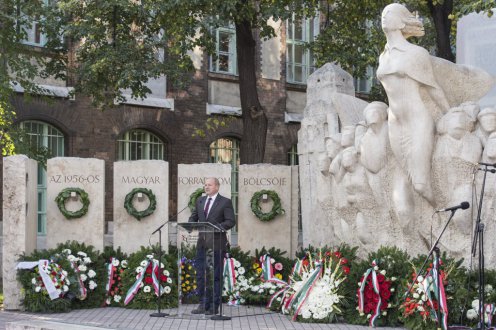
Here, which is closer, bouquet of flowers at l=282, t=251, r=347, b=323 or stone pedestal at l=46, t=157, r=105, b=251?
bouquet of flowers at l=282, t=251, r=347, b=323

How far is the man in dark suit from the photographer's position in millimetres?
12992

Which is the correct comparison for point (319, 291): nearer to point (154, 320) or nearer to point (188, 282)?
point (188, 282)

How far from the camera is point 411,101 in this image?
12711 mm

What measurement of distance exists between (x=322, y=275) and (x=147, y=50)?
10154 mm

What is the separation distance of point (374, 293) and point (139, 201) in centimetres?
480

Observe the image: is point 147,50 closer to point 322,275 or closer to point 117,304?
point 117,304

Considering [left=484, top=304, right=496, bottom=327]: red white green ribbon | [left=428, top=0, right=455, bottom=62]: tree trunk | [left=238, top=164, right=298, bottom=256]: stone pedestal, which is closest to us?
[left=484, top=304, right=496, bottom=327]: red white green ribbon

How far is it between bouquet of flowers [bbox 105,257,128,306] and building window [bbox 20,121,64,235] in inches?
397

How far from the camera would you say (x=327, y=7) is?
82.7 ft

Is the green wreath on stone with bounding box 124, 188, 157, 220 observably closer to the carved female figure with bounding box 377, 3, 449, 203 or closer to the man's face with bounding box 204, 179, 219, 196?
the man's face with bounding box 204, 179, 219, 196

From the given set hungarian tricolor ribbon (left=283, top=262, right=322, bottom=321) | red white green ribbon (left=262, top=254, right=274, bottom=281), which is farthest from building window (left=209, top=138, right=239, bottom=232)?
hungarian tricolor ribbon (left=283, top=262, right=322, bottom=321)

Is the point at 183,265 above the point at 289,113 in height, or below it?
below

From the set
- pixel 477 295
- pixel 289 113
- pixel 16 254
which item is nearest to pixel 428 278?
pixel 477 295

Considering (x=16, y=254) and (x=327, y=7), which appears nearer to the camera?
(x=16, y=254)
